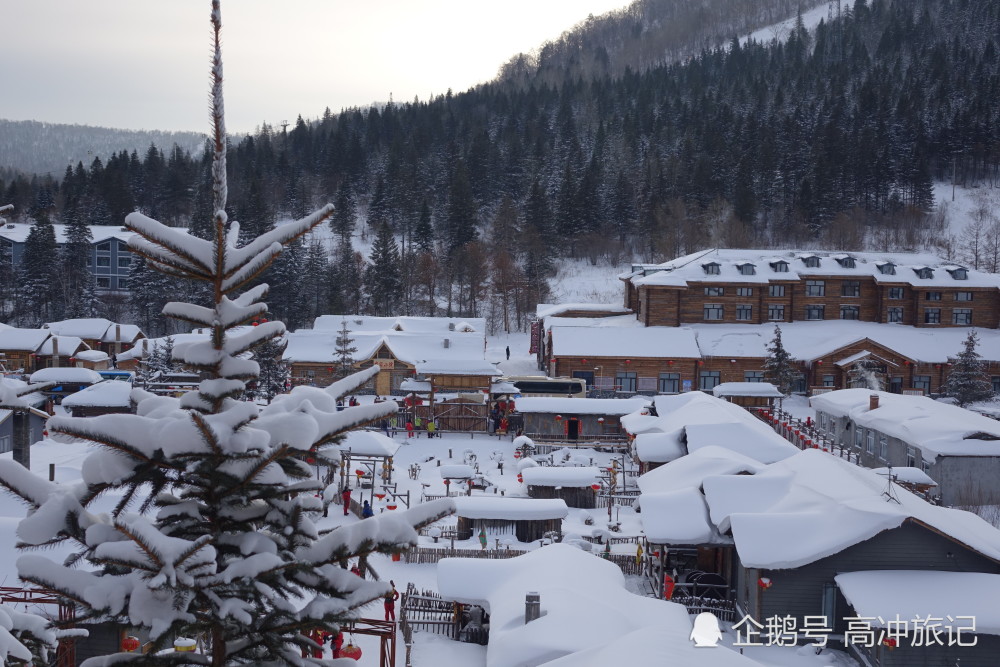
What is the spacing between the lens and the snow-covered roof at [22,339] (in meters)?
48.2

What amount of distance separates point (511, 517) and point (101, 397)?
23.7m

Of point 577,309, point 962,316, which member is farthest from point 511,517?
point 962,316

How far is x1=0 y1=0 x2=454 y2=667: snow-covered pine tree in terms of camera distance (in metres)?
3.85

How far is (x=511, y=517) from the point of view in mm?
22891

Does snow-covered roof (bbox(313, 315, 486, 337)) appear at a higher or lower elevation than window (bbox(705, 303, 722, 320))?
lower

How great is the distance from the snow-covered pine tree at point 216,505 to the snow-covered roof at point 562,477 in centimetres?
2204

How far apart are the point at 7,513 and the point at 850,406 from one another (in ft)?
104

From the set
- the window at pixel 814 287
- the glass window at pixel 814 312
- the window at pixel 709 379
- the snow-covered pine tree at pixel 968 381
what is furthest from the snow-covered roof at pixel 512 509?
the window at pixel 814 287

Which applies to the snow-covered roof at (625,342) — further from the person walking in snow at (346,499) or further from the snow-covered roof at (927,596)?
the snow-covered roof at (927,596)

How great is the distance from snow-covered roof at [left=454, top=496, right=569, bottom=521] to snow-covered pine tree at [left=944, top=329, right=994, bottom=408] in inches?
1154

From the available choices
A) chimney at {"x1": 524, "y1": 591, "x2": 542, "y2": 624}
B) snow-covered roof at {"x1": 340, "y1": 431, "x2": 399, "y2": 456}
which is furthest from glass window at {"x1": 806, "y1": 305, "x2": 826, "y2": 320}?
chimney at {"x1": 524, "y1": 591, "x2": 542, "y2": 624}

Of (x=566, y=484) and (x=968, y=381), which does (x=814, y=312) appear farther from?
(x=566, y=484)

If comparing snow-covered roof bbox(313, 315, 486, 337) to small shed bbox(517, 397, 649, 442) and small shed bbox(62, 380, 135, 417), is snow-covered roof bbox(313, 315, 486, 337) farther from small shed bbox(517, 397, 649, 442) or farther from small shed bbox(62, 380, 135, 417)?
small shed bbox(517, 397, 649, 442)

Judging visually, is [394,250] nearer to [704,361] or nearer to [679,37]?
[704,361]
